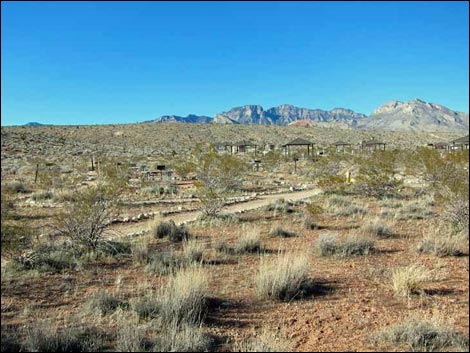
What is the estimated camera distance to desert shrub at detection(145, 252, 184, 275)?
7.98m

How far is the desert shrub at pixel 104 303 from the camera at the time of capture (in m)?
5.88

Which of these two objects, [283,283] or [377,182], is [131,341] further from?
[377,182]

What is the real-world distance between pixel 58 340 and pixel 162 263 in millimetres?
3691

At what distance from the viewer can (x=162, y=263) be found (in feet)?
27.7

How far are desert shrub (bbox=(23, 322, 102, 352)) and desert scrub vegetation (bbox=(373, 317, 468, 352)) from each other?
11.1 ft

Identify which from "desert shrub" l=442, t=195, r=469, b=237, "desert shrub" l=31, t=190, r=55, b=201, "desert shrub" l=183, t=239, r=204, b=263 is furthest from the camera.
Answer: "desert shrub" l=31, t=190, r=55, b=201

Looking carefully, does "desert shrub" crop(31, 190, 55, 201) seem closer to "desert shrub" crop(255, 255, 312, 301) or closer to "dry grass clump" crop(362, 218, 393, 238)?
"dry grass clump" crop(362, 218, 393, 238)

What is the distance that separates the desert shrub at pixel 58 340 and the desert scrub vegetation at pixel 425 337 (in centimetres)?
337

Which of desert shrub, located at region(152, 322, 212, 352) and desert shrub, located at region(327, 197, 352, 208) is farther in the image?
desert shrub, located at region(327, 197, 352, 208)

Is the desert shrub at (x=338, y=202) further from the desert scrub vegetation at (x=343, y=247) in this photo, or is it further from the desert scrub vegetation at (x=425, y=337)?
the desert scrub vegetation at (x=425, y=337)

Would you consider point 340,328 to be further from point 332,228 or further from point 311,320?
point 332,228

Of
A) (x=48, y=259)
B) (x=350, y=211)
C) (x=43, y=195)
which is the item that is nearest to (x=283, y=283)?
(x=48, y=259)

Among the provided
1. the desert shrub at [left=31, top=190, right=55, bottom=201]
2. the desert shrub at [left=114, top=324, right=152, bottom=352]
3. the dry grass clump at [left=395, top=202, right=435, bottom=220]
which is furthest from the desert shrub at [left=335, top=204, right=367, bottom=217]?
the desert shrub at [left=31, top=190, right=55, bottom=201]

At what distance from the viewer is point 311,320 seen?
5676 mm
